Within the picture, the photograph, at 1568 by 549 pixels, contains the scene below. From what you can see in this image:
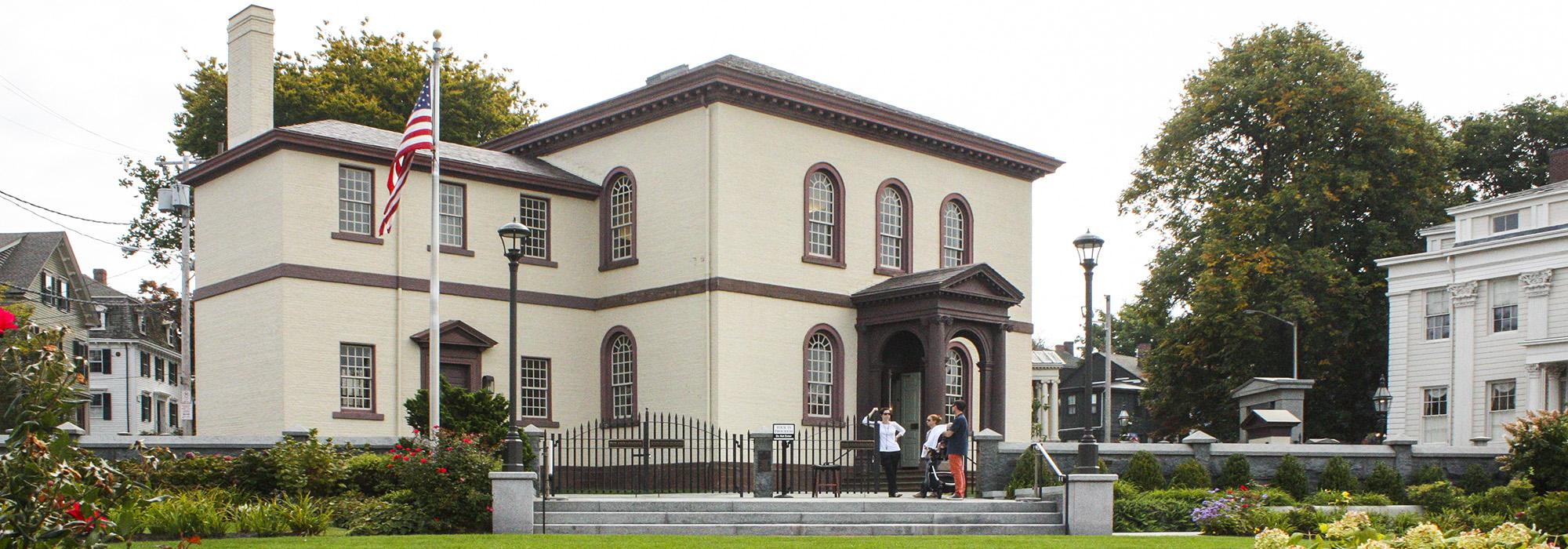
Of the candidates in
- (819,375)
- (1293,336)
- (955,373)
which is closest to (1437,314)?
(1293,336)

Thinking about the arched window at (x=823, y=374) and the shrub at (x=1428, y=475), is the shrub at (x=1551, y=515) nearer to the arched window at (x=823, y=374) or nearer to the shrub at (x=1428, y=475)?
the shrub at (x=1428, y=475)

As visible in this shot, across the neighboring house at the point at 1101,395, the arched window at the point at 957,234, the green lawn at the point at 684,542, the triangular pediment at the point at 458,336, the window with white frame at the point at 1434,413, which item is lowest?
the neighboring house at the point at 1101,395

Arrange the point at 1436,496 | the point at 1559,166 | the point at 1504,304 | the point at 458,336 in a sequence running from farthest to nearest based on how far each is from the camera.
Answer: the point at 1559,166 → the point at 1504,304 → the point at 458,336 → the point at 1436,496

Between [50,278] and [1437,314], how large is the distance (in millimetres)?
48977

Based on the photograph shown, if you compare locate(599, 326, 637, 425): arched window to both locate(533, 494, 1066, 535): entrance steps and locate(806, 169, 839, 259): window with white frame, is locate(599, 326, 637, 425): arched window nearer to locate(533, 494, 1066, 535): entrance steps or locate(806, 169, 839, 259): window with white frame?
locate(806, 169, 839, 259): window with white frame

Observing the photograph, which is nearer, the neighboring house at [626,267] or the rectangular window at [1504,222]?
the neighboring house at [626,267]

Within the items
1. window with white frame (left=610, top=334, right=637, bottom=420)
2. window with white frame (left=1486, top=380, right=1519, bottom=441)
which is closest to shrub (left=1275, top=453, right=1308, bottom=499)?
window with white frame (left=610, top=334, right=637, bottom=420)

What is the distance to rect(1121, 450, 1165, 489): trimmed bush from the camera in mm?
23688

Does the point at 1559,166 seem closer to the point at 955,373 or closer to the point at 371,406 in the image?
the point at 955,373

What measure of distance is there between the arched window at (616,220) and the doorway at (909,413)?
6.49 meters

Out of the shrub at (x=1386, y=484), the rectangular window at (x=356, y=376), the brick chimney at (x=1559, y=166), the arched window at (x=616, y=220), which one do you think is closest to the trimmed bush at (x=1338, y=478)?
the shrub at (x=1386, y=484)

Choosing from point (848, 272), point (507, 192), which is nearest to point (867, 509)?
point (848, 272)

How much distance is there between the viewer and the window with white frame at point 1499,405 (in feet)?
142

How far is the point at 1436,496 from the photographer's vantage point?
2408 centimetres
